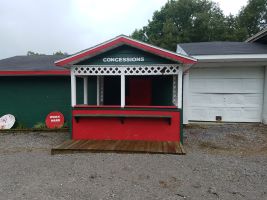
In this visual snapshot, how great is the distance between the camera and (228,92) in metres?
8.26

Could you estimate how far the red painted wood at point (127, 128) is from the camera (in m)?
5.35

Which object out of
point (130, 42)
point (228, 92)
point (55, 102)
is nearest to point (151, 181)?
point (130, 42)

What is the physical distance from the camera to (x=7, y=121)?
760 cm

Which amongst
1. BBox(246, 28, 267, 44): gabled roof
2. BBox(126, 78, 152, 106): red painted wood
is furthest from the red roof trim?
BBox(246, 28, 267, 44): gabled roof

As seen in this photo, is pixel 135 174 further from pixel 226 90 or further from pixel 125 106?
pixel 226 90

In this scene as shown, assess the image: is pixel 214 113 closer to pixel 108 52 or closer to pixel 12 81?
pixel 108 52

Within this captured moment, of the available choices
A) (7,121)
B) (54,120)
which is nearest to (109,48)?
(54,120)

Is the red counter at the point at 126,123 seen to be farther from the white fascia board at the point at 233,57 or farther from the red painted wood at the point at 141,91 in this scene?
the white fascia board at the point at 233,57

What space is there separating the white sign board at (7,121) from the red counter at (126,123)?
3364 millimetres

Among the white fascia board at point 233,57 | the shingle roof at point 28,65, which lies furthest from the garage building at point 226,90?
the shingle roof at point 28,65

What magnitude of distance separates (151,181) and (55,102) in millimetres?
5547

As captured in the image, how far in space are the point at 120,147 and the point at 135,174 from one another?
51.3 inches

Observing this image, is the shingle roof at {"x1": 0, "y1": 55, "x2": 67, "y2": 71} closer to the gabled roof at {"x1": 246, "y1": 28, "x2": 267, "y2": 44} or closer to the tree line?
the gabled roof at {"x1": 246, "y1": 28, "x2": 267, "y2": 44}

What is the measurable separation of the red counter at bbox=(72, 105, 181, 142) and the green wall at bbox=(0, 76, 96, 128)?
2132 millimetres
